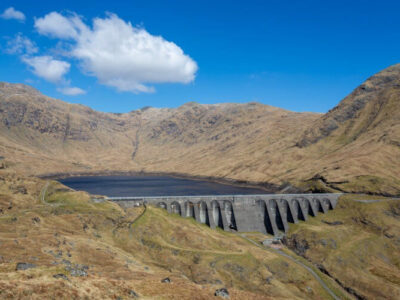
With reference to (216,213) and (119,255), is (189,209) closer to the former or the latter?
(216,213)

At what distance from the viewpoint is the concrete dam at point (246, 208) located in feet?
385

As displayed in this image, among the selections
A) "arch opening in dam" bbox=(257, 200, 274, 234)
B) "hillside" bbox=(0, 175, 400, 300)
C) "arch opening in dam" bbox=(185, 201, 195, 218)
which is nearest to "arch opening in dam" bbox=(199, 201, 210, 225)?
"arch opening in dam" bbox=(185, 201, 195, 218)

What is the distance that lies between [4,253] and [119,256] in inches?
970

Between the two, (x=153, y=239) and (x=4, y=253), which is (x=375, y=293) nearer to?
(x=153, y=239)

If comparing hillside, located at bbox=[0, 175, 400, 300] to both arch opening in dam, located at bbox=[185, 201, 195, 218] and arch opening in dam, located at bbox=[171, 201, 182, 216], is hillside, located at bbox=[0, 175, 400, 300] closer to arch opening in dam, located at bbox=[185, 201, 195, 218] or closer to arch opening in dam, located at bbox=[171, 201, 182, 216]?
arch opening in dam, located at bbox=[185, 201, 195, 218]

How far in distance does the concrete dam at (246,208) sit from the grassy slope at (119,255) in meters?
7.03

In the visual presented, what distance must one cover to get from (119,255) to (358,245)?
92190mm

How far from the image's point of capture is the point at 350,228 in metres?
124

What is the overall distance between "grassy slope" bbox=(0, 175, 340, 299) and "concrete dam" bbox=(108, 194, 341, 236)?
23.1ft

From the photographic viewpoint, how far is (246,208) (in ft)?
426

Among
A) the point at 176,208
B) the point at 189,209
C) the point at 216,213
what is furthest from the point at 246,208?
the point at 176,208

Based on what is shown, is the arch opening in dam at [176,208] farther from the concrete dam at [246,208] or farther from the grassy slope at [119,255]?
the grassy slope at [119,255]

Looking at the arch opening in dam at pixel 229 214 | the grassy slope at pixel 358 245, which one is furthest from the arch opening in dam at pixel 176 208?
the grassy slope at pixel 358 245

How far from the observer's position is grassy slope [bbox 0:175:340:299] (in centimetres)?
3491
